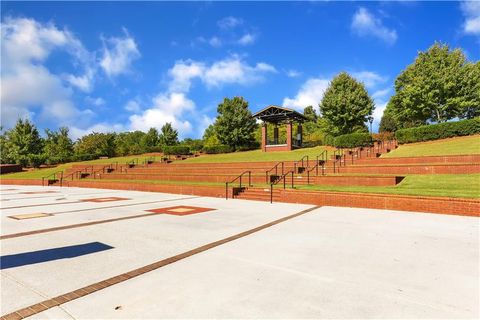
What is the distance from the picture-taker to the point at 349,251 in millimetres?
5586

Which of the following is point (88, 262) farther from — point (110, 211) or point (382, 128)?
point (382, 128)

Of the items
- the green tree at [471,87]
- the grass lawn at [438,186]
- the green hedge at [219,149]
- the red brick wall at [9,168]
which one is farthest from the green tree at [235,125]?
the grass lawn at [438,186]

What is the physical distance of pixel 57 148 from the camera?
50.5m

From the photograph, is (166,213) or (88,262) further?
(166,213)

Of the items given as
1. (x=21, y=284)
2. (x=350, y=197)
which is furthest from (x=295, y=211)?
(x=21, y=284)

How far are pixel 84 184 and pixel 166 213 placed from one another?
17020 mm

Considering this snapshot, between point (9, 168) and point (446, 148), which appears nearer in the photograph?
point (446, 148)

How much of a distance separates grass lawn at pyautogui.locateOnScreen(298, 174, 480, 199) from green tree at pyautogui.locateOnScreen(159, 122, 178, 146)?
161ft

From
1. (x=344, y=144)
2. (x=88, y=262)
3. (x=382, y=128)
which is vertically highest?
(x=382, y=128)

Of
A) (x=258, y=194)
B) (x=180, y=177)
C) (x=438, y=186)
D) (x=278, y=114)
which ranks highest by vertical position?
(x=278, y=114)

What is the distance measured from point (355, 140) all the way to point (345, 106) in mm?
10454

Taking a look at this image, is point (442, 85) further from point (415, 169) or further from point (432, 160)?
point (415, 169)

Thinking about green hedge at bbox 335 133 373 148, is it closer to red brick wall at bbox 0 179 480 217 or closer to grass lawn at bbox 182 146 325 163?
grass lawn at bbox 182 146 325 163

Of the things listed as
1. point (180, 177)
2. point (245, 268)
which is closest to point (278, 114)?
point (180, 177)
